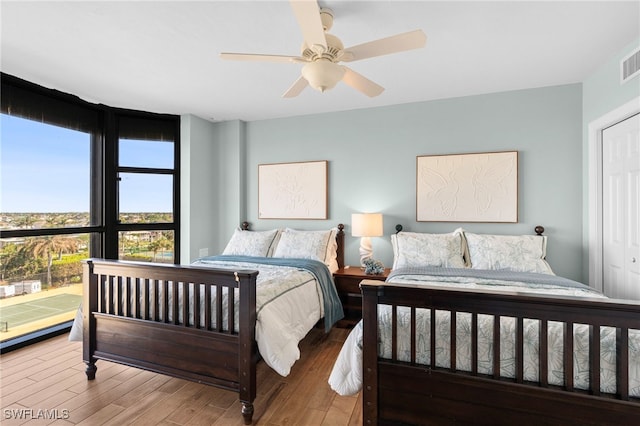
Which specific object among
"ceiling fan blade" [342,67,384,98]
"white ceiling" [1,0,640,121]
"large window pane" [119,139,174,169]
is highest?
"white ceiling" [1,0,640,121]

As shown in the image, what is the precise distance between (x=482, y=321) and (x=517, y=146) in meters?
2.52

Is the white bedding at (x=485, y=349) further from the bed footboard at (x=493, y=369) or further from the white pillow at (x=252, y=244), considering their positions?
the white pillow at (x=252, y=244)

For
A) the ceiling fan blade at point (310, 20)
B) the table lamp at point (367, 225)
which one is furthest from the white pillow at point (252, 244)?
the ceiling fan blade at point (310, 20)

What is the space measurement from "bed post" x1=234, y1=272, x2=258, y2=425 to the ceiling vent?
10.1 ft

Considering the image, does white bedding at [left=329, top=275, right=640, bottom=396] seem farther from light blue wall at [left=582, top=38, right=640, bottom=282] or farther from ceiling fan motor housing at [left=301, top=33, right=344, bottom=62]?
light blue wall at [left=582, top=38, right=640, bottom=282]

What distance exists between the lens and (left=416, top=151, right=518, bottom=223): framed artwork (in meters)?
3.30

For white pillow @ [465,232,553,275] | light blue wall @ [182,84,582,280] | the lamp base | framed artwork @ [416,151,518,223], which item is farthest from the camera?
the lamp base

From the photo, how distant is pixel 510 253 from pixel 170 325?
288cm

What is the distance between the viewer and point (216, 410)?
6.57 ft

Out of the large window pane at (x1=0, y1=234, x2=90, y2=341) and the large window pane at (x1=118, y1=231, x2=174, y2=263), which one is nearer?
the large window pane at (x1=0, y1=234, x2=90, y2=341)

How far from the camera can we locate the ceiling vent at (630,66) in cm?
226

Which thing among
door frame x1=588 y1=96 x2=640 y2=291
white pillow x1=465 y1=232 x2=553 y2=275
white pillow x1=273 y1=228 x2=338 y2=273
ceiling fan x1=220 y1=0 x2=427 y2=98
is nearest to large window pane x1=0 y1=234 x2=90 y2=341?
white pillow x1=273 y1=228 x2=338 y2=273

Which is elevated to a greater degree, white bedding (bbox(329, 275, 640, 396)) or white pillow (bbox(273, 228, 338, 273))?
white pillow (bbox(273, 228, 338, 273))

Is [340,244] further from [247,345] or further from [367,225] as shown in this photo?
[247,345]
